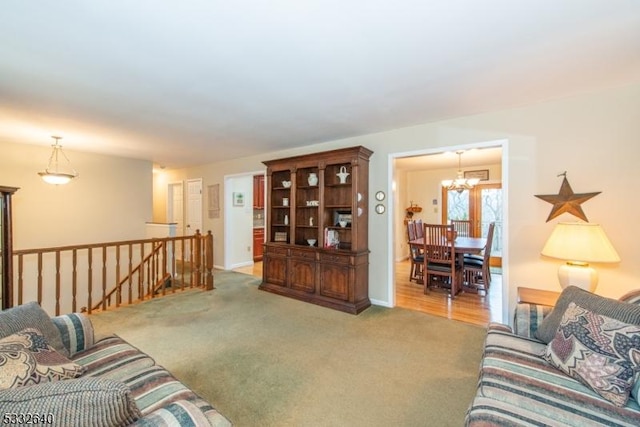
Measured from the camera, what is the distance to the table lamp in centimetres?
213

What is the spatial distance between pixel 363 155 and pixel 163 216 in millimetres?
6040

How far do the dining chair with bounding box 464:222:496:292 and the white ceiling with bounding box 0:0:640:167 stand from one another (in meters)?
2.27

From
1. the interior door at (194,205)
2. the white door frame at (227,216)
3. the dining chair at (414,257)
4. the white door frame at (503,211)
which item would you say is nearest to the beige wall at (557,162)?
the white door frame at (503,211)

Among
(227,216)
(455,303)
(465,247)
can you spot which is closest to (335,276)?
(455,303)

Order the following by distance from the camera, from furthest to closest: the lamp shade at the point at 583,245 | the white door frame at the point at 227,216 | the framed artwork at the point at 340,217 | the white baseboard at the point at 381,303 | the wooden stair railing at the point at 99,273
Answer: the white door frame at the point at 227,216 < the wooden stair railing at the point at 99,273 < the framed artwork at the point at 340,217 < the white baseboard at the point at 381,303 < the lamp shade at the point at 583,245

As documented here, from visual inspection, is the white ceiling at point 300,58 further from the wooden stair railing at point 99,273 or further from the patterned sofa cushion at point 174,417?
the wooden stair railing at point 99,273

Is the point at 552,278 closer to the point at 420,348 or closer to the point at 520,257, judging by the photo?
the point at 520,257

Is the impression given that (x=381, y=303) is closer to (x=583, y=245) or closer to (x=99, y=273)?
(x=583, y=245)

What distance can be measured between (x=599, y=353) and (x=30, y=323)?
295 centimetres

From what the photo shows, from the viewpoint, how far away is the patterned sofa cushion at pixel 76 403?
0.76 m

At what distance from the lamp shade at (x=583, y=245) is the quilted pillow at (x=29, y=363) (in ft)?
10.5

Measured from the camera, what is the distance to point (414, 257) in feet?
16.3

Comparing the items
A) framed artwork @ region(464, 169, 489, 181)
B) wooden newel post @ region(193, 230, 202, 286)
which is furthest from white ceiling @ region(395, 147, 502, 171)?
wooden newel post @ region(193, 230, 202, 286)

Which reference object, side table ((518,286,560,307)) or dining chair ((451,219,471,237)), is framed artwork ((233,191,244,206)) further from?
side table ((518,286,560,307))
